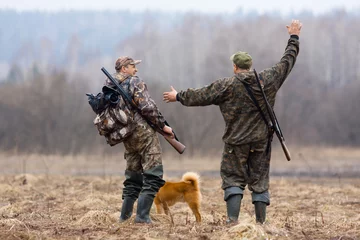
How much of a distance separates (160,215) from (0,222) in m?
1.99

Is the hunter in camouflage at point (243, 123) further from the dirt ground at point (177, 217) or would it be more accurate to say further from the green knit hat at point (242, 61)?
the dirt ground at point (177, 217)

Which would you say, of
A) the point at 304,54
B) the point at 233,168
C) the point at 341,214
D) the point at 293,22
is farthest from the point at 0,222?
the point at 304,54

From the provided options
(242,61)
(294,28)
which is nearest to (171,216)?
(242,61)

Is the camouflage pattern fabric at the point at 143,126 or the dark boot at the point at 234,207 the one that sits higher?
the camouflage pattern fabric at the point at 143,126

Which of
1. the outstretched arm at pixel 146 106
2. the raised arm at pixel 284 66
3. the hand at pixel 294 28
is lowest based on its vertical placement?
the outstretched arm at pixel 146 106

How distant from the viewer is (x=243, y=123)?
7.43 meters

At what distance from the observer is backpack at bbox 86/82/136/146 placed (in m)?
7.51

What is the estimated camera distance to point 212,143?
106ft

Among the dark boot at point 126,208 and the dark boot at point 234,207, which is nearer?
the dark boot at point 234,207

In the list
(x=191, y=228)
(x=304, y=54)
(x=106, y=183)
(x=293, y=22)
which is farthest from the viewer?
(x=304, y=54)

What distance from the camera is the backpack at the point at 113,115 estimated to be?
7512 millimetres

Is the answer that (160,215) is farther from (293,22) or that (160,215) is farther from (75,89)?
(75,89)

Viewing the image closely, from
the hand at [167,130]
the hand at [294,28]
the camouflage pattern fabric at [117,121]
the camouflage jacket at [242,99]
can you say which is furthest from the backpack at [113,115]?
the hand at [294,28]

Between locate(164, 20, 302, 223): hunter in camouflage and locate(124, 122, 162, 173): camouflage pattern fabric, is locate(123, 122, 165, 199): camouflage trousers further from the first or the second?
locate(164, 20, 302, 223): hunter in camouflage
